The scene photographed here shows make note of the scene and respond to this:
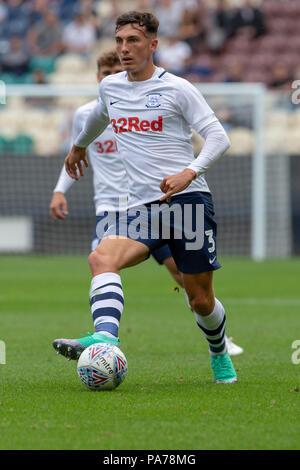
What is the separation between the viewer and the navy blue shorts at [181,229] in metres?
5.14

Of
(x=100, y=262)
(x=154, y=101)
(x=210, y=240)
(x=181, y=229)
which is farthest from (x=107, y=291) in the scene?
(x=154, y=101)

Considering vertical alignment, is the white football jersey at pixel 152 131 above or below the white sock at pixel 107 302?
above

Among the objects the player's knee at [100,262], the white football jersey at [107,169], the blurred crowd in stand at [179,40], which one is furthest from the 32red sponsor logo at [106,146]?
the blurred crowd in stand at [179,40]

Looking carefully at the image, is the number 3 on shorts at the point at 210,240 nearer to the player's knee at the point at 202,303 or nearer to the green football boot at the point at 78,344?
the player's knee at the point at 202,303

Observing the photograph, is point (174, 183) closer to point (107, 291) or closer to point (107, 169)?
point (107, 291)

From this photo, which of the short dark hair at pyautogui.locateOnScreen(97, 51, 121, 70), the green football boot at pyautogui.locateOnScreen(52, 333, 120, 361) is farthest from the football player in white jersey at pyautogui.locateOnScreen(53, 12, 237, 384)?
the short dark hair at pyautogui.locateOnScreen(97, 51, 121, 70)

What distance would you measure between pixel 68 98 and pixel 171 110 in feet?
45.2

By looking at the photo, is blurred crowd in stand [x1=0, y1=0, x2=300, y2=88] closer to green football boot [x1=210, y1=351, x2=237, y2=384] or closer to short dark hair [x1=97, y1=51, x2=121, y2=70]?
short dark hair [x1=97, y1=51, x2=121, y2=70]

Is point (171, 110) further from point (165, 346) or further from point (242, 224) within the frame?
point (242, 224)

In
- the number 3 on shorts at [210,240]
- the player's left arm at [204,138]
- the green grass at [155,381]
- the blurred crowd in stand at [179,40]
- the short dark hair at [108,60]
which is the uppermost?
the blurred crowd in stand at [179,40]

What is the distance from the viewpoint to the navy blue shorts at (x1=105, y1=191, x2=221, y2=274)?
5.14 metres

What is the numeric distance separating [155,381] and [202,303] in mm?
609

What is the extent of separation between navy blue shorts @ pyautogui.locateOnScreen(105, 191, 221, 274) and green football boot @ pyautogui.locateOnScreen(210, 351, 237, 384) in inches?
24.3

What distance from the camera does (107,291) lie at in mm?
4961
